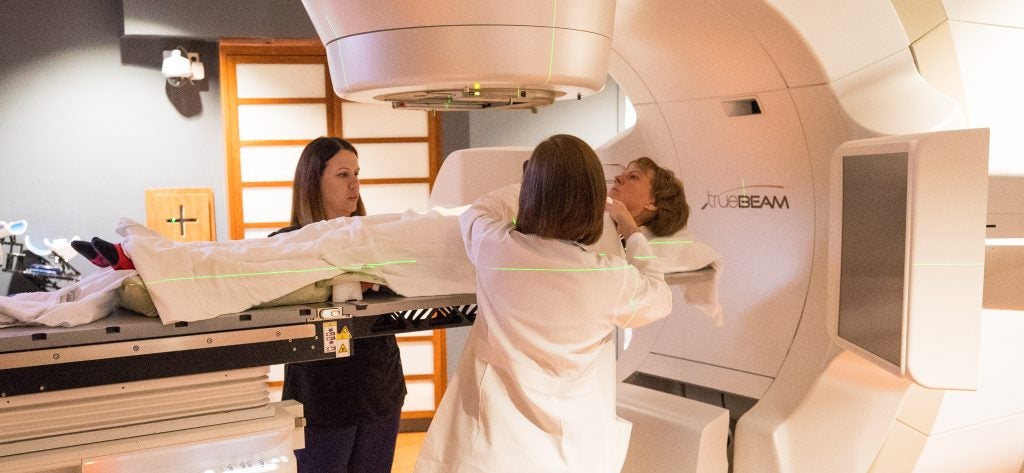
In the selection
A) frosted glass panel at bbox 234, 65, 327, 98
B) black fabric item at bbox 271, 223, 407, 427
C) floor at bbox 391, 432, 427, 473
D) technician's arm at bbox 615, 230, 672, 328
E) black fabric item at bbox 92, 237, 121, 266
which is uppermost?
frosted glass panel at bbox 234, 65, 327, 98

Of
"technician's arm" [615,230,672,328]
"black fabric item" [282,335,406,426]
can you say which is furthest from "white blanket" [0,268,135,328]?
"technician's arm" [615,230,672,328]

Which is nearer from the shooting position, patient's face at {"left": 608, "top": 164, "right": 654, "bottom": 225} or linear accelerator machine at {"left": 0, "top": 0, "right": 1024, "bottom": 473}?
linear accelerator machine at {"left": 0, "top": 0, "right": 1024, "bottom": 473}

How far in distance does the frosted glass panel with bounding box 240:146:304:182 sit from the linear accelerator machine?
5.88 ft

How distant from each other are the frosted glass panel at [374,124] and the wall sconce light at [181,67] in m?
0.72

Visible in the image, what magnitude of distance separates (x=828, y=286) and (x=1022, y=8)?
0.84m

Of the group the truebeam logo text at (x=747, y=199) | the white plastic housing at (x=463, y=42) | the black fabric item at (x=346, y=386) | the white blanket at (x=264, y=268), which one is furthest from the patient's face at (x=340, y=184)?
the truebeam logo text at (x=747, y=199)

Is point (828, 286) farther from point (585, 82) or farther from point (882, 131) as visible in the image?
point (585, 82)

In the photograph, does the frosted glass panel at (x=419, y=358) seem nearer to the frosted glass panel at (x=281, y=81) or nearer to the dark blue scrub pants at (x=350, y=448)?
the frosted glass panel at (x=281, y=81)

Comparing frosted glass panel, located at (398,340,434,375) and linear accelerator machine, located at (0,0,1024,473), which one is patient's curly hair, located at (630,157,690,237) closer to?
linear accelerator machine, located at (0,0,1024,473)

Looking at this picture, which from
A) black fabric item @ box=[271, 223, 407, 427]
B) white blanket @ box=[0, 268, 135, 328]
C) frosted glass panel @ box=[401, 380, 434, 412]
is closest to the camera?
white blanket @ box=[0, 268, 135, 328]

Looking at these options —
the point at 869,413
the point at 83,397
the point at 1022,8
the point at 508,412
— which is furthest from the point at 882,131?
the point at 83,397

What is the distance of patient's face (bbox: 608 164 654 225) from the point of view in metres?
2.25

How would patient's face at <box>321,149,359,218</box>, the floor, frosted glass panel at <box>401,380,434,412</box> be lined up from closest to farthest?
1. patient's face at <box>321,149,359,218</box>
2. the floor
3. frosted glass panel at <box>401,380,434,412</box>

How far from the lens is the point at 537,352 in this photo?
1.75 m
